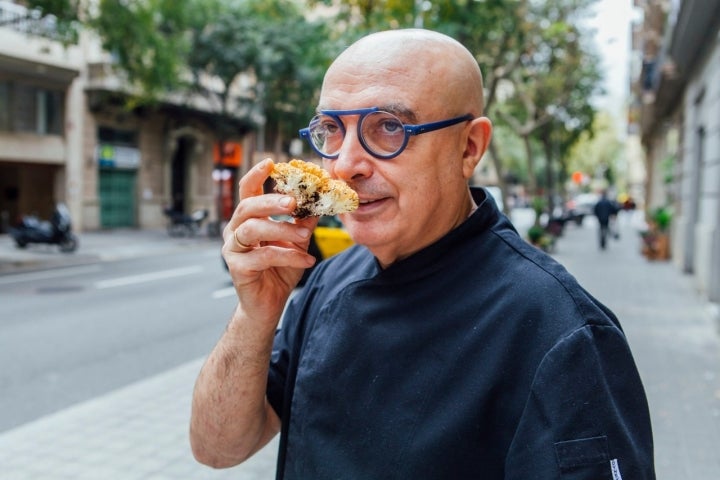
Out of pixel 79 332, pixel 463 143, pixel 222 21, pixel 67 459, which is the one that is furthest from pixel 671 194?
pixel 463 143

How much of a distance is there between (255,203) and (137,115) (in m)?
27.4

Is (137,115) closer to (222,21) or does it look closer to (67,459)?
(222,21)

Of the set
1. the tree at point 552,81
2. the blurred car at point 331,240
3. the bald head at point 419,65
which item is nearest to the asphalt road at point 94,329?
the blurred car at point 331,240

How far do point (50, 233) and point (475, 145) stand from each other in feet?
57.9

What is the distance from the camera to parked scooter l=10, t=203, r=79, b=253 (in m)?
17.2

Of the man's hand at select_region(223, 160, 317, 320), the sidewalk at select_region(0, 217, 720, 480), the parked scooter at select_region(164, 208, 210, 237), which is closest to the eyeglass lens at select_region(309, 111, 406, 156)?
the man's hand at select_region(223, 160, 317, 320)

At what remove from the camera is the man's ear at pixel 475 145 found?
1.52 metres

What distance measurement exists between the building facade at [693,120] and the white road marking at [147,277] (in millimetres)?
9920

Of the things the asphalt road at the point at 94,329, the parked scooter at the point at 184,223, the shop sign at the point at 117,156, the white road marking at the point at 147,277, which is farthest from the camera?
the shop sign at the point at 117,156

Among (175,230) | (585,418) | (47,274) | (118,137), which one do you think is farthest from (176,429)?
(118,137)

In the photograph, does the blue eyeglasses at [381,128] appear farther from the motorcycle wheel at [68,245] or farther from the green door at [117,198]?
the green door at [117,198]

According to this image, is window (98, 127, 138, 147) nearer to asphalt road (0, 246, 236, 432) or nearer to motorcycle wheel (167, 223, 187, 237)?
motorcycle wheel (167, 223, 187, 237)

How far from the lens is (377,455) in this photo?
1370 millimetres

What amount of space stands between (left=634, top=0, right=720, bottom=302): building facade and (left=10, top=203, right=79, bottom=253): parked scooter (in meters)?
14.6
